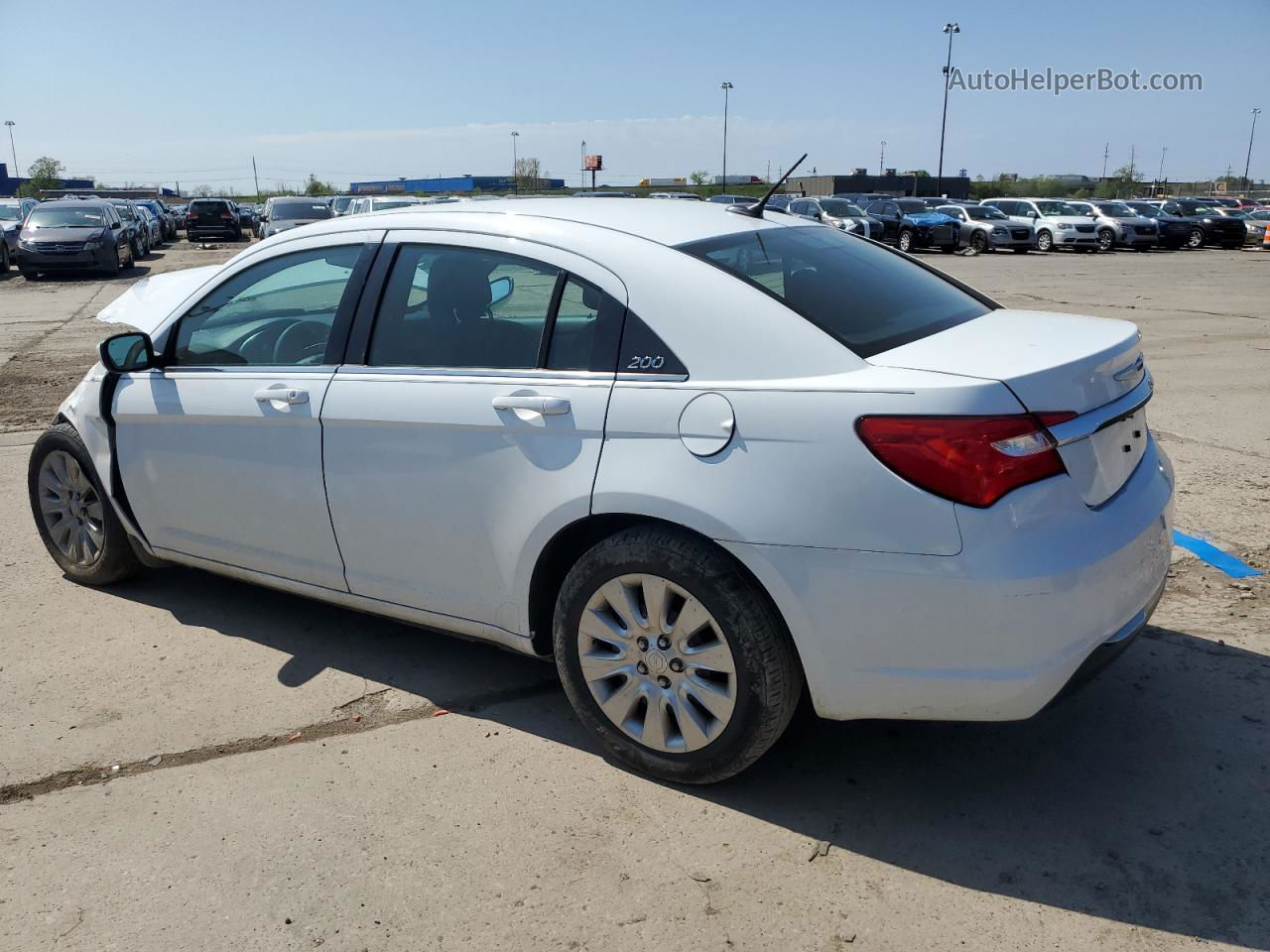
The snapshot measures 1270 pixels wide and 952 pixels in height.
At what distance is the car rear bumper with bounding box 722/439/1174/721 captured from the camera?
257 centimetres

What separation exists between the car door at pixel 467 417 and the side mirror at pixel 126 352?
1071mm

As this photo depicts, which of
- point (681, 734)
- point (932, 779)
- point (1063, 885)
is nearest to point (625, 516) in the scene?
point (681, 734)

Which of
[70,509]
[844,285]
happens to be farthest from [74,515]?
[844,285]

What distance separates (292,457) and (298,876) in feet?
4.88

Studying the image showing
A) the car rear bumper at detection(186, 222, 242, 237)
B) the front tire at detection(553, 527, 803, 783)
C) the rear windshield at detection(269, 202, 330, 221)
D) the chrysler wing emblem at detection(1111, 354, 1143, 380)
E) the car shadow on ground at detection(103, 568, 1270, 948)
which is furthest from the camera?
the car rear bumper at detection(186, 222, 242, 237)

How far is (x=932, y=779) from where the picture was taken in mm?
3191

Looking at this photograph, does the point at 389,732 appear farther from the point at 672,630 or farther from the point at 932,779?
the point at 932,779

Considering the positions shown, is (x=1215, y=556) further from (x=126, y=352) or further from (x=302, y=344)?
(x=126, y=352)

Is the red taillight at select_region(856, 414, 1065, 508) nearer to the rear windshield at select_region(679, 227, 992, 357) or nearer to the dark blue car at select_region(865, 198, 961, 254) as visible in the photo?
the rear windshield at select_region(679, 227, 992, 357)

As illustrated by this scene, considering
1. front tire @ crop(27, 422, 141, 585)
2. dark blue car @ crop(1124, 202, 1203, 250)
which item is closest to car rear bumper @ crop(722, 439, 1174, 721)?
front tire @ crop(27, 422, 141, 585)

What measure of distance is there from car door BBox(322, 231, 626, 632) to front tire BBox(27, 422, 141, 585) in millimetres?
1548

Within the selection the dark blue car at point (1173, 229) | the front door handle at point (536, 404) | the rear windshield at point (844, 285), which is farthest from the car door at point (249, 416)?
the dark blue car at point (1173, 229)

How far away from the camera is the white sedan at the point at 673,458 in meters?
2.63

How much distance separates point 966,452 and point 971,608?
1.24 ft
